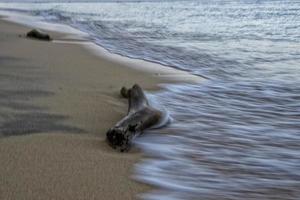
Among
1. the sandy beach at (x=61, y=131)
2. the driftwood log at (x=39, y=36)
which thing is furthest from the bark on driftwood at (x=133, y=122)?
the driftwood log at (x=39, y=36)

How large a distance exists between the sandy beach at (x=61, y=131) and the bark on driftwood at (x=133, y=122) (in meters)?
0.10

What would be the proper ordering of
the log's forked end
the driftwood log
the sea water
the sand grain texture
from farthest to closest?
the driftwood log < the log's forked end < the sea water < the sand grain texture

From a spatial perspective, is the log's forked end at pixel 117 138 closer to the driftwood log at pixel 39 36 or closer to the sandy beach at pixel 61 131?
the sandy beach at pixel 61 131

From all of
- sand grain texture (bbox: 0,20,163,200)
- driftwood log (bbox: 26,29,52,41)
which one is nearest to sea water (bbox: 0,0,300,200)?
sand grain texture (bbox: 0,20,163,200)

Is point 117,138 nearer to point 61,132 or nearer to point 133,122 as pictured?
point 133,122

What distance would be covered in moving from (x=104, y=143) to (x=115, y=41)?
29.5 ft

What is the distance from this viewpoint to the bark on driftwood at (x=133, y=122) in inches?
145

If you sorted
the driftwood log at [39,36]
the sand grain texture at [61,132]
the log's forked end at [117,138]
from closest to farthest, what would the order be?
1. the sand grain texture at [61,132]
2. the log's forked end at [117,138]
3. the driftwood log at [39,36]

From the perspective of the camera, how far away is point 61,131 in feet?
12.6

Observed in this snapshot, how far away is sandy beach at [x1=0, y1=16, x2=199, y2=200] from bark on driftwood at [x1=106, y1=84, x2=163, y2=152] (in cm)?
10

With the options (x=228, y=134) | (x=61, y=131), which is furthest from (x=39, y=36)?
(x=228, y=134)

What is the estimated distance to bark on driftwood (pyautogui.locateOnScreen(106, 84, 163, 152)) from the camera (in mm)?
3672

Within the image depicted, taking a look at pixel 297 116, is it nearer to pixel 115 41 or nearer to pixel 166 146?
pixel 166 146

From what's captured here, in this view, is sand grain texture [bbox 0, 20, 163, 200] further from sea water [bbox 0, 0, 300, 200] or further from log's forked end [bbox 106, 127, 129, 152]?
sea water [bbox 0, 0, 300, 200]
